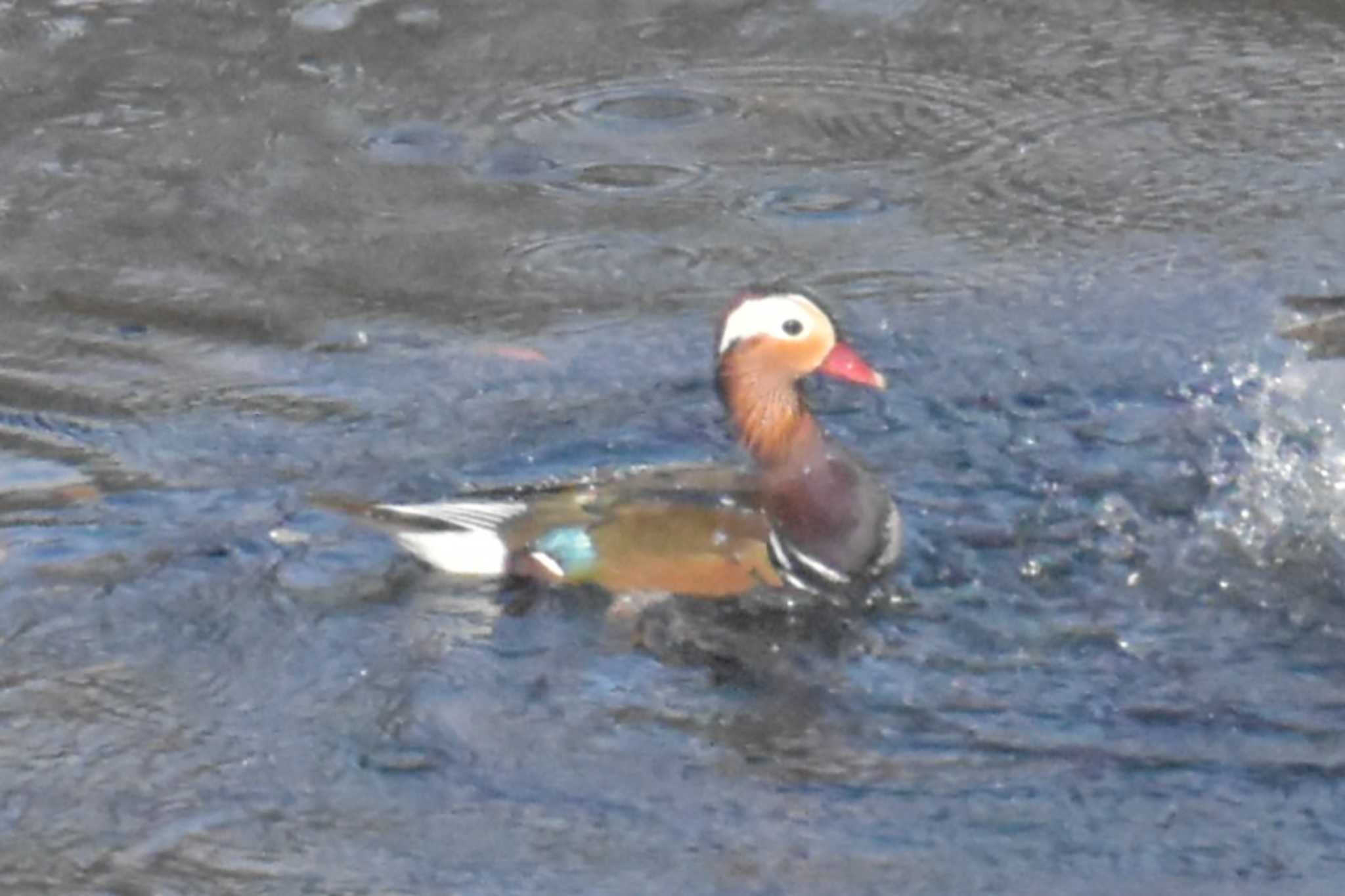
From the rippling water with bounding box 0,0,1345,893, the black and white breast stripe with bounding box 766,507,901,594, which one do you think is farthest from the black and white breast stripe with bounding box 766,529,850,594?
the rippling water with bounding box 0,0,1345,893

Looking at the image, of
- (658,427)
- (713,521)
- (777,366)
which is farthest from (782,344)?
(658,427)

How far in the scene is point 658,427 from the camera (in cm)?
589

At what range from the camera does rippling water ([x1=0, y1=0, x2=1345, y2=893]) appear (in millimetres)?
4398

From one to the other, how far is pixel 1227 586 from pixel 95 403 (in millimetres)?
2681

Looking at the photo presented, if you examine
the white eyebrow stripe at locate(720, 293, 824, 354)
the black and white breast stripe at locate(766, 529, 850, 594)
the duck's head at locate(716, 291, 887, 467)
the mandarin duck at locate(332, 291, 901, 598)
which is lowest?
the black and white breast stripe at locate(766, 529, 850, 594)

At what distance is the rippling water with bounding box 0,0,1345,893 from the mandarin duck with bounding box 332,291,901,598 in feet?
0.36

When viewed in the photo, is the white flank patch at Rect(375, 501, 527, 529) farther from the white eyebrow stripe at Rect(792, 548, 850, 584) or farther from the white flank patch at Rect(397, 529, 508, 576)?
the white eyebrow stripe at Rect(792, 548, 850, 584)

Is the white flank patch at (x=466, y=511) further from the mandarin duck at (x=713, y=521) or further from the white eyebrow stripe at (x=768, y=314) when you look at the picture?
the white eyebrow stripe at (x=768, y=314)

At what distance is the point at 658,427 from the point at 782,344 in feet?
1.80

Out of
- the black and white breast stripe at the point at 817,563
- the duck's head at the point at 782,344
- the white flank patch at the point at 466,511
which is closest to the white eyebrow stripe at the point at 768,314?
the duck's head at the point at 782,344

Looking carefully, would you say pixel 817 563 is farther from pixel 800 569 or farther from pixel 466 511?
pixel 466 511

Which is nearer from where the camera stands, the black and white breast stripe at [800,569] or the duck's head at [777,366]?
the black and white breast stripe at [800,569]

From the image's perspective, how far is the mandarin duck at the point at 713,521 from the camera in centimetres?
523

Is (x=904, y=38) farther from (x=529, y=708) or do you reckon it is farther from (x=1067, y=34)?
(x=529, y=708)
